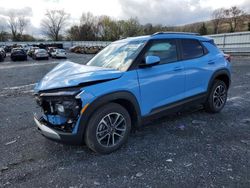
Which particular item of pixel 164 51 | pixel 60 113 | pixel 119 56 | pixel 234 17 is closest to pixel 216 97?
pixel 164 51

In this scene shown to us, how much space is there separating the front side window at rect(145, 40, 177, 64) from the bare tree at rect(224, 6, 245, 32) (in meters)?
65.4

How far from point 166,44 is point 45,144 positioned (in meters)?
2.86

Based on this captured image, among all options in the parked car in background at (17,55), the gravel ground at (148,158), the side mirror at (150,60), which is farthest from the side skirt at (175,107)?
the parked car in background at (17,55)

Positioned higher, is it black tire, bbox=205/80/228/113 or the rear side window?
the rear side window

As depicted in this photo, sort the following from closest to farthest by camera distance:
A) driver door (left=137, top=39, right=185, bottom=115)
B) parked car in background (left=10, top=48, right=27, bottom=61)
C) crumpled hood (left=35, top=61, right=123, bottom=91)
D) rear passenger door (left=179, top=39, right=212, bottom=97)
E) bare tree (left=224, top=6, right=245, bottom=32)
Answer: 1. crumpled hood (left=35, top=61, right=123, bottom=91)
2. driver door (left=137, top=39, right=185, bottom=115)
3. rear passenger door (left=179, top=39, right=212, bottom=97)
4. parked car in background (left=10, top=48, right=27, bottom=61)
5. bare tree (left=224, top=6, right=245, bottom=32)

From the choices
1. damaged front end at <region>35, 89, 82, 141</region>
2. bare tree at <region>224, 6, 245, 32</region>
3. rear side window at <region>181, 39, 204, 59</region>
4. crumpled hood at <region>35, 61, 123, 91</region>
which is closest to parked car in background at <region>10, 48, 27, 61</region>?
crumpled hood at <region>35, 61, 123, 91</region>

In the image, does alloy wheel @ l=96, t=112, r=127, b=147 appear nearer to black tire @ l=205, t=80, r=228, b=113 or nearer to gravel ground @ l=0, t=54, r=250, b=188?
gravel ground @ l=0, t=54, r=250, b=188

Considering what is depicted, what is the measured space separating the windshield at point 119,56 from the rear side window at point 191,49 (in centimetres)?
101

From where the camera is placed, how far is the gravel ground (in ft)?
9.11

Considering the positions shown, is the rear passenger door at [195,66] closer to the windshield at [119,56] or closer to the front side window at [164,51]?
the front side window at [164,51]

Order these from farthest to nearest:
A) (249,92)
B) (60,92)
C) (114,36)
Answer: (114,36)
(249,92)
(60,92)

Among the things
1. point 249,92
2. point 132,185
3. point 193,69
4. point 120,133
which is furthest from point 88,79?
point 249,92

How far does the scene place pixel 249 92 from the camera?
711 cm

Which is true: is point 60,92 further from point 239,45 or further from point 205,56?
point 239,45
